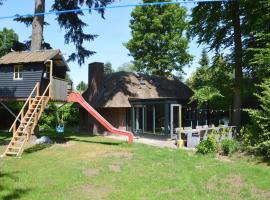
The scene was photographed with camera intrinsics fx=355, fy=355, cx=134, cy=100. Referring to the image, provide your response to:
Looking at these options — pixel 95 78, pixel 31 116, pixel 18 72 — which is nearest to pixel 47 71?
pixel 18 72

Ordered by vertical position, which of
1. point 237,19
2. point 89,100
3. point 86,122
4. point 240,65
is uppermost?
point 237,19

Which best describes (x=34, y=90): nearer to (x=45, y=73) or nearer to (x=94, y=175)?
(x=45, y=73)

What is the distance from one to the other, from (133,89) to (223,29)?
858 cm

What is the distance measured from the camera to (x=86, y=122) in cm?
3044

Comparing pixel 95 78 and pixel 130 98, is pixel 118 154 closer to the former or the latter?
pixel 130 98

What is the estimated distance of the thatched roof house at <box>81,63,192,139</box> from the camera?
2588 centimetres

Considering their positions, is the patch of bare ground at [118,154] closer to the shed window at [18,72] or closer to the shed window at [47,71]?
the shed window at [47,71]

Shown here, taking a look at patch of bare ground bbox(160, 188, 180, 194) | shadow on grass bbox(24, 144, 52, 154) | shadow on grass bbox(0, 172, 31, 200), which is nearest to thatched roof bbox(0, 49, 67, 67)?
shadow on grass bbox(24, 144, 52, 154)

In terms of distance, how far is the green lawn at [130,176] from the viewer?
10016mm

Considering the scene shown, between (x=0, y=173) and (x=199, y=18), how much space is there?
1804 cm

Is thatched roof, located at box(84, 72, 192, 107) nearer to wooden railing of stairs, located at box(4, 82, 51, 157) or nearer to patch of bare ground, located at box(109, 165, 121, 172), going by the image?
wooden railing of stairs, located at box(4, 82, 51, 157)

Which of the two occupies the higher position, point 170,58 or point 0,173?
point 170,58

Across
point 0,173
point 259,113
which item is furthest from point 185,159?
point 0,173

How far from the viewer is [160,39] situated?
45.2 m
